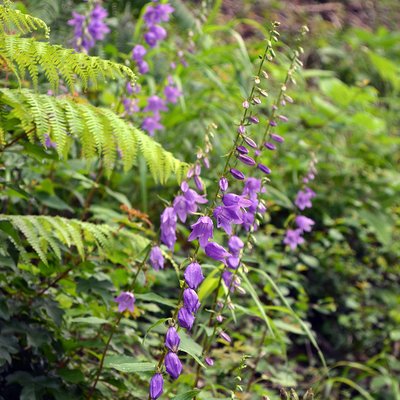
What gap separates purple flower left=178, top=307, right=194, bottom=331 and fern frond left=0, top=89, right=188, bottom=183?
0.55 m

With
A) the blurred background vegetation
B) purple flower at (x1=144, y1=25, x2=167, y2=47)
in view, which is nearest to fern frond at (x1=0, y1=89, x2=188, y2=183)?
the blurred background vegetation

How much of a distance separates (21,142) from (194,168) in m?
0.62

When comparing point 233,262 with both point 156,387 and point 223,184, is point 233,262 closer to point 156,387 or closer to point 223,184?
point 223,184

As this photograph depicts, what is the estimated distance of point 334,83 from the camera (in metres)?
5.95

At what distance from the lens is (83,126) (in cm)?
219

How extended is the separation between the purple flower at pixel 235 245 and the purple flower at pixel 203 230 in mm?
505

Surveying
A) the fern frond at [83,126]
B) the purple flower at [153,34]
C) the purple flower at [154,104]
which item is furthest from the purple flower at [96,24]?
the fern frond at [83,126]

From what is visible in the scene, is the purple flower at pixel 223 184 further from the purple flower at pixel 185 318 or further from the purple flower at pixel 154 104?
the purple flower at pixel 154 104

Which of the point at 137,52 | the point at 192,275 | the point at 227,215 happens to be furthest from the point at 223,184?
the point at 137,52

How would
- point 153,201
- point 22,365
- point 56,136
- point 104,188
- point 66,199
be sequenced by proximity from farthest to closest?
Answer: point 153,201 → point 66,199 → point 104,188 → point 22,365 → point 56,136

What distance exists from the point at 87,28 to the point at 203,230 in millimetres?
1838

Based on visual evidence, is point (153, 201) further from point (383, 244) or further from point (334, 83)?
point (334, 83)

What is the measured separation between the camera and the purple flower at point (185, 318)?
184 centimetres

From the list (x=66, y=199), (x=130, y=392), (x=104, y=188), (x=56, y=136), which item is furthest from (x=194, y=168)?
(x=66, y=199)
